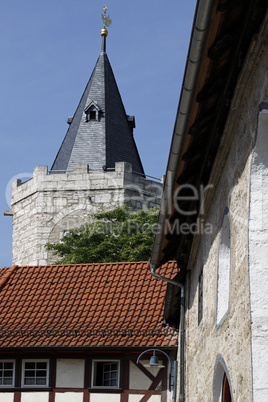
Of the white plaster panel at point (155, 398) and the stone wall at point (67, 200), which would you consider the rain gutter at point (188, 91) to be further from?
the stone wall at point (67, 200)

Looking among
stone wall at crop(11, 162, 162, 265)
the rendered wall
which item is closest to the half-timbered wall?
the rendered wall

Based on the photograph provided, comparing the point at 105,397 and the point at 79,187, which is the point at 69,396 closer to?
the point at 105,397

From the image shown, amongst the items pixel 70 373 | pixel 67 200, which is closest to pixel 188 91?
pixel 70 373

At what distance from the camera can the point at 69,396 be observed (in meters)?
14.2

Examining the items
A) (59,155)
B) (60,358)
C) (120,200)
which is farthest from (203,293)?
(59,155)

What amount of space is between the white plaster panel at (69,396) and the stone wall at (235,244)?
6.75 metres

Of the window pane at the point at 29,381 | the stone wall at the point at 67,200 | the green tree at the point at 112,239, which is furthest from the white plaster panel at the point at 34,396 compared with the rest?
the stone wall at the point at 67,200

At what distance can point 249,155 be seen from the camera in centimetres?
496

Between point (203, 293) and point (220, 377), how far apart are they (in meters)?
1.47

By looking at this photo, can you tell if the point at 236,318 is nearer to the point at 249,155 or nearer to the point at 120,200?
the point at 249,155

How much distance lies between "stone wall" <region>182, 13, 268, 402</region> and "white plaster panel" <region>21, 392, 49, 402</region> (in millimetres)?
A: 7110

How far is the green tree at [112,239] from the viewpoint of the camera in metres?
29.2

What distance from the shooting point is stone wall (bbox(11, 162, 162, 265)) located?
36312mm

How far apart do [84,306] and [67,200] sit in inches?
853
